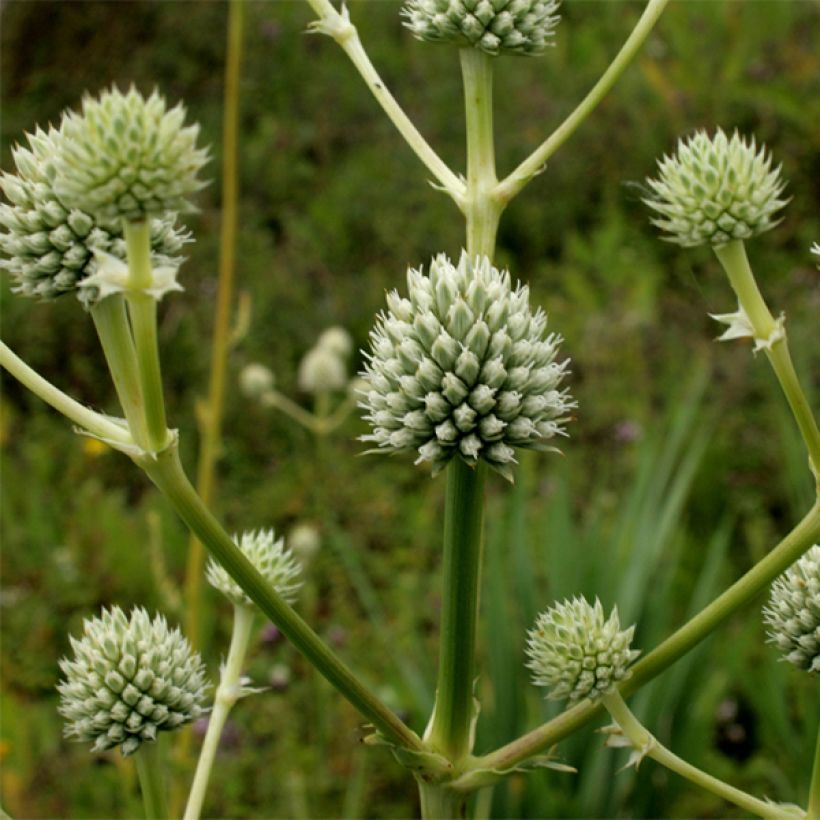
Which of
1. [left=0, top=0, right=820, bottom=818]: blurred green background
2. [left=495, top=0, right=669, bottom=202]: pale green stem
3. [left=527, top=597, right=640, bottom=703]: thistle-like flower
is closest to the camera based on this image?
[left=527, top=597, right=640, bottom=703]: thistle-like flower

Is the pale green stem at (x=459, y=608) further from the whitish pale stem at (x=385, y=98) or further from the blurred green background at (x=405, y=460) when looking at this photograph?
the blurred green background at (x=405, y=460)

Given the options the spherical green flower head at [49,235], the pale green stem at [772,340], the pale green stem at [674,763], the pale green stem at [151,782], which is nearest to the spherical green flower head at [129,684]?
the pale green stem at [151,782]

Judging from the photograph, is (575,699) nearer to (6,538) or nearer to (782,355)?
(782,355)

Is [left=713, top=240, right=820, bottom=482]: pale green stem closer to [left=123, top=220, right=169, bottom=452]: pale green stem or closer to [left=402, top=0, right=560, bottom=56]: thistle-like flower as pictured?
[left=402, top=0, right=560, bottom=56]: thistle-like flower

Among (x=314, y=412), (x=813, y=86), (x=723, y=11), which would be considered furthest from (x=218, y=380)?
(x=723, y=11)

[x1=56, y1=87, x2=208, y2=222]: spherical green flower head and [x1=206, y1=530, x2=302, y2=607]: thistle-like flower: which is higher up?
[x1=56, y1=87, x2=208, y2=222]: spherical green flower head

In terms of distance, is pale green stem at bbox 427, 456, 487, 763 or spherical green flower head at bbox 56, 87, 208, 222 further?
pale green stem at bbox 427, 456, 487, 763

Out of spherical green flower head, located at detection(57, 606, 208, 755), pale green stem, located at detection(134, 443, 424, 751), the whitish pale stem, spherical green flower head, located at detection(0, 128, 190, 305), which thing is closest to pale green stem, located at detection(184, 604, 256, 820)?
spherical green flower head, located at detection(57, 606, 208, 755)

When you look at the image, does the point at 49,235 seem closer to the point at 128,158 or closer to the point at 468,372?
the point at 128,158
